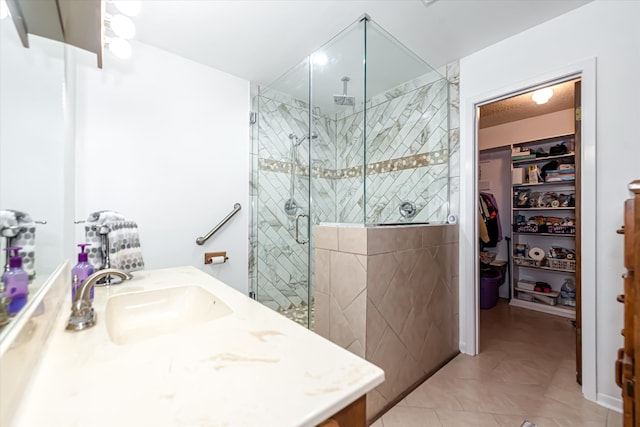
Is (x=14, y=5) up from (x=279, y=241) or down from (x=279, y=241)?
up

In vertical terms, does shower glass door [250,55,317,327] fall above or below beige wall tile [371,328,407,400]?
above

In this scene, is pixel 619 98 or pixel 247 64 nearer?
pixel 619 98

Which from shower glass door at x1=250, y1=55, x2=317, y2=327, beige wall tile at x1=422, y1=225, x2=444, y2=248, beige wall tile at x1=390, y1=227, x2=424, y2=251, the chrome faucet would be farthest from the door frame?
the chrome faucet

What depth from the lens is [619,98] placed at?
143 centimetres

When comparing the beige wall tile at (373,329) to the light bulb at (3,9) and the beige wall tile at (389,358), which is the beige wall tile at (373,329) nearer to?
the beige wall tile at (389,358)

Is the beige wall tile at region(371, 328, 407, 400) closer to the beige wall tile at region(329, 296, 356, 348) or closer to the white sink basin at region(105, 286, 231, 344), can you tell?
the beige wall tile at region(329, 296, 356, 348)

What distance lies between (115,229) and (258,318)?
1040 millimetres

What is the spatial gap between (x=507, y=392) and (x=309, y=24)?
270 cm

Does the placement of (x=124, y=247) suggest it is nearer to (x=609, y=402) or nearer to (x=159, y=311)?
(x=159, y=311)

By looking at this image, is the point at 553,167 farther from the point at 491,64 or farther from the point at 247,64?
the point at 247,64

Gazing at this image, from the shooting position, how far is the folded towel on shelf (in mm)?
1261

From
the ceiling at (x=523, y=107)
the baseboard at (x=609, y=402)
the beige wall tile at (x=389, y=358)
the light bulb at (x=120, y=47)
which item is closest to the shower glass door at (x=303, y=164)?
the beige wall tile at (x=389, y=358)

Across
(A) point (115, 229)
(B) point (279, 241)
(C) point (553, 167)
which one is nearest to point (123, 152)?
(A) point (115, 229)

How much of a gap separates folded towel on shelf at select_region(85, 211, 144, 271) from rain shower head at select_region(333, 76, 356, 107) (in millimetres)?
1653
